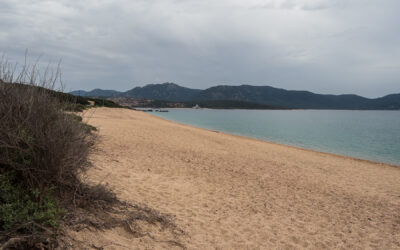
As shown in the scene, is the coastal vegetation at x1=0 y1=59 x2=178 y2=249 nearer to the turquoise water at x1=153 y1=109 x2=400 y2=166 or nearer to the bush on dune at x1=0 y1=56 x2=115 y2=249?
the bush on dune at x1=0 y1=56 x2=115 y2=249

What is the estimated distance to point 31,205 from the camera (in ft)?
10.1

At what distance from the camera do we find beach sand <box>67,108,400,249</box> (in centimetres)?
452

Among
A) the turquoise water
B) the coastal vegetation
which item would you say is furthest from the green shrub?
the turquoise water

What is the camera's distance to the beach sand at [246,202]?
4.52 m

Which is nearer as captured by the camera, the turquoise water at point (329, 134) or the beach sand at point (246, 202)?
the beach sand at point (246, 202)

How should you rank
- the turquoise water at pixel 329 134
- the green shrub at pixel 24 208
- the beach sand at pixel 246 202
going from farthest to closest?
the turquoise water at pixel 329 134
the beach sand at pixel 246 202
the green shrub at pixel 24 208

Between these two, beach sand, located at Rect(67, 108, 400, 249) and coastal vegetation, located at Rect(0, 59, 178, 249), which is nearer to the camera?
coastal vegetation, located at Rect(0, 59, 178, 249)

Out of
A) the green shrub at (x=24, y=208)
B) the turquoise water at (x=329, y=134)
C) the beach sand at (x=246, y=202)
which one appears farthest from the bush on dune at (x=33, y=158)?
the turquoise water at (x=329, y=134)

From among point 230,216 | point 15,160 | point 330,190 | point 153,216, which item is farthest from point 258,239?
point 330,190

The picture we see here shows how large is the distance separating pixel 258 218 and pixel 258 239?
973mm

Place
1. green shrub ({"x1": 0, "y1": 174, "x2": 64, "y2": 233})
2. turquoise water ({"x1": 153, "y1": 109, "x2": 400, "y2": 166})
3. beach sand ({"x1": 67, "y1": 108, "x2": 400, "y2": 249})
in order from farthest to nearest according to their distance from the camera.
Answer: turquoise water ({"x1": 153, "y1": 109, "x2": 400, "y2": 166}) < beach sand ({"x1": 67, "y1": 108, "x2": 400, "y2": 249}) < green shrub ({"x1": 0, "y1": 174, "x2": 64, "y2": 233})

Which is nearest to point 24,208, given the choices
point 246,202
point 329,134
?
point 246,202

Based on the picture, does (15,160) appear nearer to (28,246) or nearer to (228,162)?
(28,246)

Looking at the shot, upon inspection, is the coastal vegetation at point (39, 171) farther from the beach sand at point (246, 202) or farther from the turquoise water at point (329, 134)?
the turquoise water at point (329, 134)
